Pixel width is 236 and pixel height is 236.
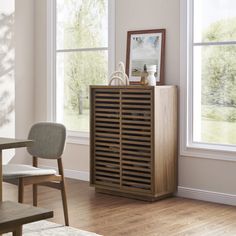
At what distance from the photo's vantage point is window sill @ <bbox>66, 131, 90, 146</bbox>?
5.93m

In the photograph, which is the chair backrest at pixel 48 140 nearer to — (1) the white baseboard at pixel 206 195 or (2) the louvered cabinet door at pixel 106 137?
(2) the louvered cabinet door at pixel 106 137

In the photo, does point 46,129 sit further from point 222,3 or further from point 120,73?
point 222,3

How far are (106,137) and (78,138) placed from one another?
0.87 meters

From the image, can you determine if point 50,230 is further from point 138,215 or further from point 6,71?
point 6,71

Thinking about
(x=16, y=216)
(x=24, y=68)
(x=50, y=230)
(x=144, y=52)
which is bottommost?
(x=50, y=230)

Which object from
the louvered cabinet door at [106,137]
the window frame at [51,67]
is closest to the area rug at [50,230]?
the louvered cabinet door at [106,137]

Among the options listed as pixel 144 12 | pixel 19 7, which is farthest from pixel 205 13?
pixel 19 7

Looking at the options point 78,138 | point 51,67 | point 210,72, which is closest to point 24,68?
point 51,67

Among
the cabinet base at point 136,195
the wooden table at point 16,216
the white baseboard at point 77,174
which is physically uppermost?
the wooden table at point 16,216

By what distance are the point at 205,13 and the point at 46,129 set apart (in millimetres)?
1962

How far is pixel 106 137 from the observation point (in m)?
5.21

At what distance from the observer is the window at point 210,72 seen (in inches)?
191

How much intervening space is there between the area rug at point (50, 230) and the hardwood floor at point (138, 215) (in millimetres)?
115

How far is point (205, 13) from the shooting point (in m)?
4.98
